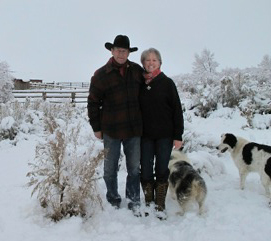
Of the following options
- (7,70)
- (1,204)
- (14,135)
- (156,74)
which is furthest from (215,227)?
(7,70)

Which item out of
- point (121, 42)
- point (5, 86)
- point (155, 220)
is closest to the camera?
point (121, 42)

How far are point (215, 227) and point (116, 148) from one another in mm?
1406

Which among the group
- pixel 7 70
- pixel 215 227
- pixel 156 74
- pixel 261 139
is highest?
pixel 7 70

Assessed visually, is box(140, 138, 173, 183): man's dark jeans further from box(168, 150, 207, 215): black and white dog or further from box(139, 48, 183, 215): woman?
box(168, 150, 207, 215): black and white dog

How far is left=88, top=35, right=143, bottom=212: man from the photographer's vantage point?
10.9ft

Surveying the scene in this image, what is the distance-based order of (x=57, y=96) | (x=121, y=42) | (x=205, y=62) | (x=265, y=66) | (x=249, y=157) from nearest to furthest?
(x=121, y=42), (x=249, y=157), (x=57, y=96), (x=265, y=66), (x=205, y=62)

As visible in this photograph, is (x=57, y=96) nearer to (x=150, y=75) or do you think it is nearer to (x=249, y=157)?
(x=249, y=157)

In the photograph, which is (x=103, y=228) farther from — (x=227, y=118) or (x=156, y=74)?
(x=227, y=118)

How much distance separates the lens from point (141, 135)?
3410mm

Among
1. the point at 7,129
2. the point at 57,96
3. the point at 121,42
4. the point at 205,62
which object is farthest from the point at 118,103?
the point at 205,62

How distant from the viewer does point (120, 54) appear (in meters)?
3.30

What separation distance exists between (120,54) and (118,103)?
56 cm

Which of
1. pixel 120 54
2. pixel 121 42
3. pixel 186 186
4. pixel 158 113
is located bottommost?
pixel 186 186

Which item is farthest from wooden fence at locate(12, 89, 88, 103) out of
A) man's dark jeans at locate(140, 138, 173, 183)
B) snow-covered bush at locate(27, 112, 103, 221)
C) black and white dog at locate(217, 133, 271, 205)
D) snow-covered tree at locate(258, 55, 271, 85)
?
snow-covered tree at locate(258, 55, 271, 85)
